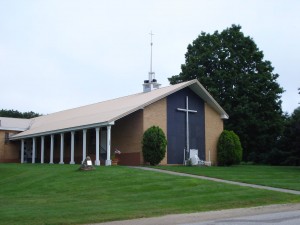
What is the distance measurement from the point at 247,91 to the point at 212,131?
1071 centimetres

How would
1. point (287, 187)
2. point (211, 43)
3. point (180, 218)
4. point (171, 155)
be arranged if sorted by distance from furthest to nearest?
point (211, 43) < point (171, 155) < point (287, 187) < point (180, 218)

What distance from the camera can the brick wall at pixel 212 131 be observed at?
3884cm

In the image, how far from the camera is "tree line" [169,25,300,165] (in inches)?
1891

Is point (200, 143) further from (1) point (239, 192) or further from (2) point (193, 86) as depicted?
(1) point (239, 192)

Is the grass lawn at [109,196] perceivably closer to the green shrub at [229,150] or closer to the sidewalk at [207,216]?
the sidewalk at [207,216]

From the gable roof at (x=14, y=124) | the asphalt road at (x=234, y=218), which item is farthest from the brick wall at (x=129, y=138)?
the asphalt road at (x=234, y=218)

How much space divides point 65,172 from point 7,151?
24342mm

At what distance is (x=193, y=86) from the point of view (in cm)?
3741

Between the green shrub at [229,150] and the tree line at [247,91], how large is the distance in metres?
9.15

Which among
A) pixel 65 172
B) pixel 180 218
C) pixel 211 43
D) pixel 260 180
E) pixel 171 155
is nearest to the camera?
pixel 180 218

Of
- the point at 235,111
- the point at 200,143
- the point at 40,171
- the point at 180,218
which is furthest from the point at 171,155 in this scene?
the point at 180,218

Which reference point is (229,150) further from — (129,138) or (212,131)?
(129,138)

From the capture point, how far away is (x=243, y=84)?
1914 inches

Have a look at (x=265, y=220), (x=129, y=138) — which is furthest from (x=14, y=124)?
(x=265, y=220)
